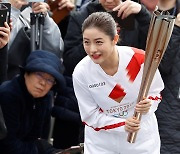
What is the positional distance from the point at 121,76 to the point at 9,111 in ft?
3.17

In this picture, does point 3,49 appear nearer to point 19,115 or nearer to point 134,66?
point 19,115

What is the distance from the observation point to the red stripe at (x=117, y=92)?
9.08 ft

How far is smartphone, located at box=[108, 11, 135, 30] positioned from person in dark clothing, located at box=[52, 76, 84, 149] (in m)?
0.71

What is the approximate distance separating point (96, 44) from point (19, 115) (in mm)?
1023

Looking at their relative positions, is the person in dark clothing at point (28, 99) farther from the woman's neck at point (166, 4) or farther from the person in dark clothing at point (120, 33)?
the woman's neck at point (166, 4)

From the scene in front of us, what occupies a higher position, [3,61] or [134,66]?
[134,66]

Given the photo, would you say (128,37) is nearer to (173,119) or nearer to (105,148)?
(173,119)

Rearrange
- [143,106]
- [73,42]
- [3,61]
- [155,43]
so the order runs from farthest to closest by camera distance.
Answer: [73,42] < [3,61] < [143,106] < [155,43]

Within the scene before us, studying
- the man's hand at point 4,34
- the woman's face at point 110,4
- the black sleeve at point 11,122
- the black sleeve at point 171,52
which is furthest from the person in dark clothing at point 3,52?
the black sleeve at point 171,52

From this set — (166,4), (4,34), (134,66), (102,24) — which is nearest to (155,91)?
(134,66)

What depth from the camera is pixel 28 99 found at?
11.3ft

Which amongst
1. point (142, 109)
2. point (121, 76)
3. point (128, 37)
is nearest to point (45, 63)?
point (128, 37)

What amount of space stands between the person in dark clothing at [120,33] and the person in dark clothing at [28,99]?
0.13 metres

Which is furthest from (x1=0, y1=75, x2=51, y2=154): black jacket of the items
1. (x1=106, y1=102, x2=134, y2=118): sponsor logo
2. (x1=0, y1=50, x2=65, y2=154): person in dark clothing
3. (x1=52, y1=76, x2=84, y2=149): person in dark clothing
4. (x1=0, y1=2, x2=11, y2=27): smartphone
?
(x1=106, y1=102, x2=134, y2=118): sponsor logo
